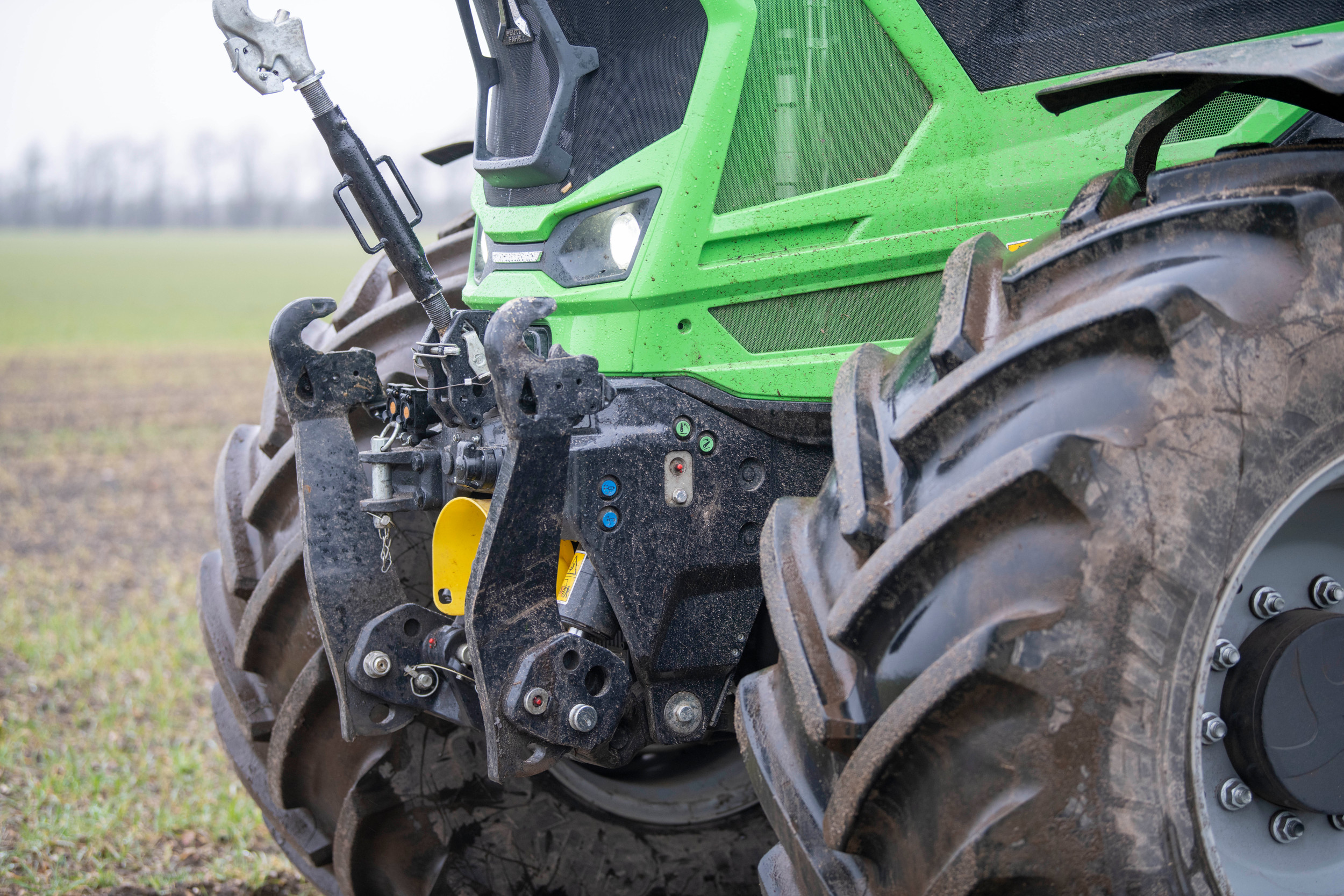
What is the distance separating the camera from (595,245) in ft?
7.22

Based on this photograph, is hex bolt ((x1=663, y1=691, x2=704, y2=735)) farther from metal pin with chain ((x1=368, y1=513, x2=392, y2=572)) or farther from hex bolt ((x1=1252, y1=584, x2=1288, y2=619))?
hex bolt ((x1=1252, y1=584, x2=1288, y2=619))

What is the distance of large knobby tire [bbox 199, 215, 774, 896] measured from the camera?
2.61 meters

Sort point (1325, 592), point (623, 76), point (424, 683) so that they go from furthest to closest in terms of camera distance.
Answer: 1. point (424, 683)
2. point (623, 76)
3. point (1325, 592)

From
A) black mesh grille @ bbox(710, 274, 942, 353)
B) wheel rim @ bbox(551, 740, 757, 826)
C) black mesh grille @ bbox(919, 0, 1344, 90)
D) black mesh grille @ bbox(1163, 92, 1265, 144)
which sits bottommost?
wheel rim @ bbox(551, 740, 757, 826)

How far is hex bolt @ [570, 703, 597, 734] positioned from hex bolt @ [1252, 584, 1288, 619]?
1.01m

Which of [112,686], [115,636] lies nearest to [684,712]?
[112,686]

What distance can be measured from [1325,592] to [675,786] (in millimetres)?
1545

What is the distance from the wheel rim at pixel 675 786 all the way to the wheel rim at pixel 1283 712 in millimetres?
1253

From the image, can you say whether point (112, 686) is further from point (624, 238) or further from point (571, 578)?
point (624, 238)

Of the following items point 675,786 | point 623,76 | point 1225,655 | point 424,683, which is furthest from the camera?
point 675,786

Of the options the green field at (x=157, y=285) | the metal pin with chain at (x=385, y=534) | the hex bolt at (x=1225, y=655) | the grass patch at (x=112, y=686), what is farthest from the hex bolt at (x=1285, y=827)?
the green field at (x=157, y=285)

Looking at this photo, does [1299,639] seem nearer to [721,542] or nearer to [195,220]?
[721,542]

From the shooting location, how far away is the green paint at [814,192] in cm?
211

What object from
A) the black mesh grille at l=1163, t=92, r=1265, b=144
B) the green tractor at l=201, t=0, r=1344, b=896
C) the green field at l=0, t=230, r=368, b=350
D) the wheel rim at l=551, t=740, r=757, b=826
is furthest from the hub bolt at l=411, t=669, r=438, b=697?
the green field at l=0, t=230, r=368, b=350
